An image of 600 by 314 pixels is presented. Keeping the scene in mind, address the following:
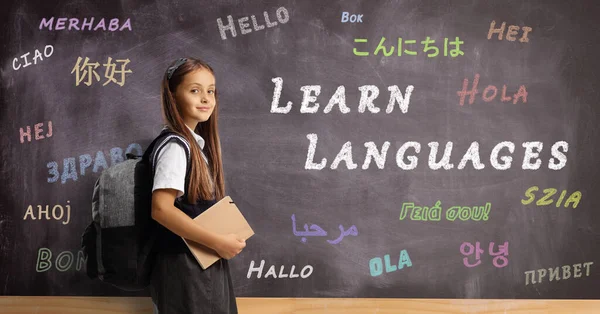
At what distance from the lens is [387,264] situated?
3012 mm

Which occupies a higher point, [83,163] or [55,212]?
[83,163]

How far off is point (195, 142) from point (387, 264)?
1.15 meters

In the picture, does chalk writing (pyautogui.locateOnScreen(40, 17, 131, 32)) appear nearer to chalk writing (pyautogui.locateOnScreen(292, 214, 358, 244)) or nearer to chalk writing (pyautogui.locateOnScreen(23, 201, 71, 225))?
chalk writing (pyautogui.locateOnScreen(23, 201, 71, 225))

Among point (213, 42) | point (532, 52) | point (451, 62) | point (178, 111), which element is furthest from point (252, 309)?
point (532, 52)

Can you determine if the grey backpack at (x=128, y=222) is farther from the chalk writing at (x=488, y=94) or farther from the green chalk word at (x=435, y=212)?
the chalk writing at (x=488, y=94)

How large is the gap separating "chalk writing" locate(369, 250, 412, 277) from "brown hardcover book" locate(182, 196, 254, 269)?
0.80 meters

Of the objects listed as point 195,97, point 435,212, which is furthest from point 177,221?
point 435,212

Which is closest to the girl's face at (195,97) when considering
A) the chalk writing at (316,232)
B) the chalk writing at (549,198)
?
the chalk writing at (316,232)

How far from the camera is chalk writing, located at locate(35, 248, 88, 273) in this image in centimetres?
304

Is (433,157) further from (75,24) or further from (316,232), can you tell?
(75,24)

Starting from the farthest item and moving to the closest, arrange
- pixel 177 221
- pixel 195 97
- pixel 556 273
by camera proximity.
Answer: pixel 556 273, pixel 195 97, pixel 177 221

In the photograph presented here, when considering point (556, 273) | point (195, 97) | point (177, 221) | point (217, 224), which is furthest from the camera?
point (556, 273)

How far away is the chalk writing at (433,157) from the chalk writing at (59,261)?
114cm

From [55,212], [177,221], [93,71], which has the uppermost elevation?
[93,71]
